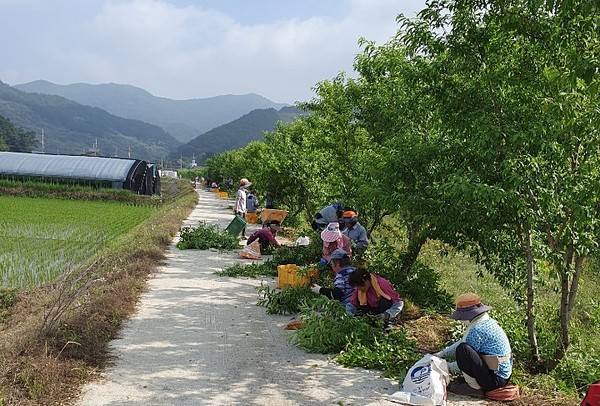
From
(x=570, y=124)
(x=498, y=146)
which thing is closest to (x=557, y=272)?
(x=498, y=146)

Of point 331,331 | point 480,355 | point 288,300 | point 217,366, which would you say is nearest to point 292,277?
point 288,300

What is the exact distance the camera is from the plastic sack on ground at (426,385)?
5188 mm

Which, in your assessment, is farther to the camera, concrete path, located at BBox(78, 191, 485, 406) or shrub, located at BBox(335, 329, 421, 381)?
shrub, located at BBox(335, 329, 421, 381)

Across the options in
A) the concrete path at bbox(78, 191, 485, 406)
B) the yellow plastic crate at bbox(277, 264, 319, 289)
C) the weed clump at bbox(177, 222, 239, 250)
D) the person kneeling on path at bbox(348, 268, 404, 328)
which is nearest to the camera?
the concrete path at bbox(78, 191, 485, 406)

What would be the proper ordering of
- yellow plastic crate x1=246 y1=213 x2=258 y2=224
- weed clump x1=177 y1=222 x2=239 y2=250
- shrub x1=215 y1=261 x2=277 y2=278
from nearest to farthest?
shrub x1=215 y1=261 x2=277 y2=278, weed clump x1=177 y1=222 x2=239 y2=250, yellow plastic crate x1=246 y1=213 x2=258 y2=224

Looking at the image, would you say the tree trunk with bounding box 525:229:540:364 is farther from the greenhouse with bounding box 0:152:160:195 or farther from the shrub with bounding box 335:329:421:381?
the greenhouse with bounding box 0:152:160:195

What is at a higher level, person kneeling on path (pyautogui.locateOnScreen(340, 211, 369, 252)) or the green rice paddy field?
person kneeling on path (pyautogui.locateOnScreen(340, 211, 369, 252))

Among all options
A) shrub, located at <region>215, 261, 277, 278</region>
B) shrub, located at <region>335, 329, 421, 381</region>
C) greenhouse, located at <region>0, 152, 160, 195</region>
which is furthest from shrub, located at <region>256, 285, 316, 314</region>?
greenhouse, located at <region>0, 152, 160, 195</region>

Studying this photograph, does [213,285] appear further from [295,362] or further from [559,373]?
[559,373]

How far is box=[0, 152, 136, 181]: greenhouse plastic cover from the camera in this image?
4271 centimetres

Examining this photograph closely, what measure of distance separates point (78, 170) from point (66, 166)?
109cm

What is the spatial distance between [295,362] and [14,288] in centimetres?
660

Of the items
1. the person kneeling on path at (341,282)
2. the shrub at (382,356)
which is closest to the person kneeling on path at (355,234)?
the person kneeling on path at (341,282)

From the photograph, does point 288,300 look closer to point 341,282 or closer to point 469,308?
point 341,282
